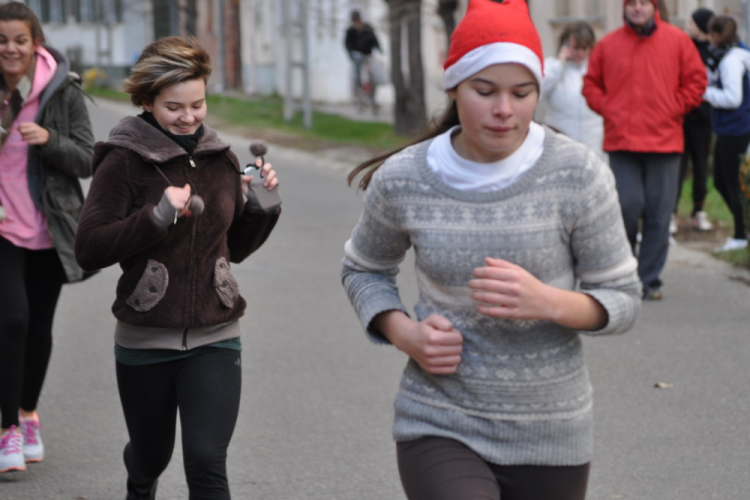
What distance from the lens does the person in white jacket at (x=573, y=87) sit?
9492 mm

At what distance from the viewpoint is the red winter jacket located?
25.9ft

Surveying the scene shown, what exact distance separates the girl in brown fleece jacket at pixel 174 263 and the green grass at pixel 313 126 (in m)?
13.8

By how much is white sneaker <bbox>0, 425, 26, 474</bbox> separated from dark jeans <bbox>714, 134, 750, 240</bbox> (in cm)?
665

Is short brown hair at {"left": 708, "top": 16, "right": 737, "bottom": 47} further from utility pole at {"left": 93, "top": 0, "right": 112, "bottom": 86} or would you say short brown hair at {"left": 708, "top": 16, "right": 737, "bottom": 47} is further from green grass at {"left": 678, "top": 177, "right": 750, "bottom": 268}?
utility pole at {"left": 93, "top": 0, "right": 112, "bottom": 86}

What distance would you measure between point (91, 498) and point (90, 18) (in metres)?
49.2

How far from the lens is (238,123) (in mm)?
23953

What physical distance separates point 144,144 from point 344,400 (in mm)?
2720

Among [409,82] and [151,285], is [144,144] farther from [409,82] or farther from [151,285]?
[409,82]

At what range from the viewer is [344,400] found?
6098mm

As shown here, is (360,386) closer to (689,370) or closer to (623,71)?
(689,370)

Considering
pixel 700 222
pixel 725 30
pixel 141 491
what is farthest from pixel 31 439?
pixel 700 222

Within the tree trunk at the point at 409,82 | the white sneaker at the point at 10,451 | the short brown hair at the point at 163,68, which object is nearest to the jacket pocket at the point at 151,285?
the short brown hair at the point at 163,68

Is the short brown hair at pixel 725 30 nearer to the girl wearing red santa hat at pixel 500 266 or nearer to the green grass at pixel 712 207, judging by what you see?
the green grass at pixel 712 207

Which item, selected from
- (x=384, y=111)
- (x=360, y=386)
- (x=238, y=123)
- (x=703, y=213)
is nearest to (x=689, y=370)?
(x=360, y=386)
